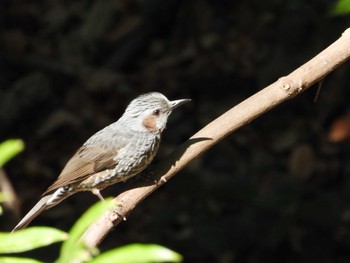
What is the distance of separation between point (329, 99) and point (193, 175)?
267 cm

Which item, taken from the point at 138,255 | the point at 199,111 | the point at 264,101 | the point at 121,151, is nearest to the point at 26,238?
the point at 138,255

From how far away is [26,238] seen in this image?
5.39ft

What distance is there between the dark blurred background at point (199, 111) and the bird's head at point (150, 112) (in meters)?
1.38

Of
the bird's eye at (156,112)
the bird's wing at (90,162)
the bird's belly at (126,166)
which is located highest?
the bird's eye at (156,112)

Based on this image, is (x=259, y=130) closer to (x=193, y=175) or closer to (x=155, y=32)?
(x=155, y=32)

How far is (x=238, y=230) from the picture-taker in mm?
7402

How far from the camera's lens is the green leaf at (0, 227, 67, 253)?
64.1 inches

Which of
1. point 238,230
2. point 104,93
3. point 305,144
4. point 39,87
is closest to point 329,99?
point 305,144

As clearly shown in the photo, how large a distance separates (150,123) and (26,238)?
3.66 metres

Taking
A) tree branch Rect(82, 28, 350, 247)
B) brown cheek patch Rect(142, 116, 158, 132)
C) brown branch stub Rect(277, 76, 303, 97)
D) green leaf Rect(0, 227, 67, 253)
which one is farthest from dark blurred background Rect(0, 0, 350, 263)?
green leaf Rect(0, 227, 67, 253)

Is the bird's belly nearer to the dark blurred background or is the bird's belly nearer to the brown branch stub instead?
the dark blurred background

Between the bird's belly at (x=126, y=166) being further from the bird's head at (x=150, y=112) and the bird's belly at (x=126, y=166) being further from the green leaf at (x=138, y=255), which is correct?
the green leaf at (x=138, y=255)

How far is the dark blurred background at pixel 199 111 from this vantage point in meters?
6.75

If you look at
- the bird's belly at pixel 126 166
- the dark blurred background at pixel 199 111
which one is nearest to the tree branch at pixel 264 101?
the bird's belly at pixel 126 166
